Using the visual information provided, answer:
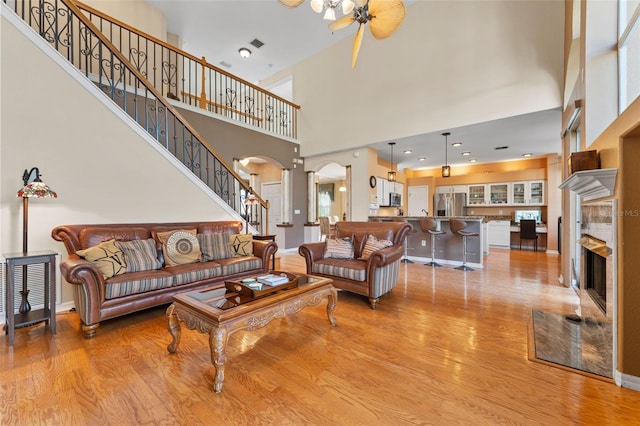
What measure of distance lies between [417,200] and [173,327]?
8987 mm

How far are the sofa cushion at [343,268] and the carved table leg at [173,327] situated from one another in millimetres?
1787

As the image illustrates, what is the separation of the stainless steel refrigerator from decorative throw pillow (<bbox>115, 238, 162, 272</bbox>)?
8.37 metres

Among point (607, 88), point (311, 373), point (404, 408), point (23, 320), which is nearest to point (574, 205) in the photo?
point (607, 88)

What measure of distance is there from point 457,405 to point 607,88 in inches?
121

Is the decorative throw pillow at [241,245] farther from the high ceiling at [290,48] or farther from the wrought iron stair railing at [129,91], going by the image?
the high ceiling at [290,48]

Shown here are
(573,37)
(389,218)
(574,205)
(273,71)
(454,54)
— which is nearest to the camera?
(573,37)

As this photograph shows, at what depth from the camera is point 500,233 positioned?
8117mm

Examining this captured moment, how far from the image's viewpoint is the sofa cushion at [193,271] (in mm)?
2920

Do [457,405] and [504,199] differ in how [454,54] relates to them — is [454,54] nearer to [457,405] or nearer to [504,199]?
[504,199]

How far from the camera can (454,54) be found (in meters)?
5.17

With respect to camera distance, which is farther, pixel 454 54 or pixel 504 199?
pixel 504 199

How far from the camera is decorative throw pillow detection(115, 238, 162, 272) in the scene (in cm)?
282

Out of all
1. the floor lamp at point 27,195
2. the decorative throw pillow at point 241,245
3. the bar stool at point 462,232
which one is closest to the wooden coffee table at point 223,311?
the decorative throw pillow at point 241,245

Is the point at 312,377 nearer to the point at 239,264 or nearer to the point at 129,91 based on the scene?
the point at 239,264
